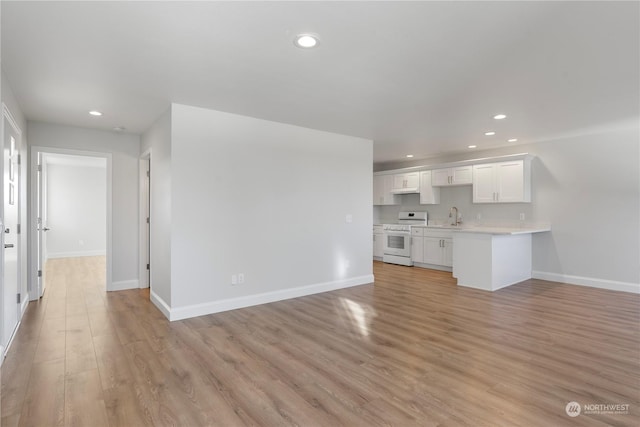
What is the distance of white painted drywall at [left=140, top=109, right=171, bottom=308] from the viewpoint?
12.9 feet

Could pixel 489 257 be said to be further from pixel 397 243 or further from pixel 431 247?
pixel 397 243

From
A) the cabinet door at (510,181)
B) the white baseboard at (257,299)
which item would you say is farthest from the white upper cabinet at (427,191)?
the white baseboard at (257,299)

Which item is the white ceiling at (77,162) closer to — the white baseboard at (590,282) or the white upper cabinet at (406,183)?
the white upper cabinet at (406,183)

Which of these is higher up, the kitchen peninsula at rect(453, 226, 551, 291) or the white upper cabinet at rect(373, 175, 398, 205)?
the white upper cabinet at rect(373, 175, 398, 205)

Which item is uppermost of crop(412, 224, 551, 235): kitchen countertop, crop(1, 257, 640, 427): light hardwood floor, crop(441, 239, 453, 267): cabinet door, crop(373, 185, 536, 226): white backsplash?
crop(373, 185, 536, 226): white backsplash

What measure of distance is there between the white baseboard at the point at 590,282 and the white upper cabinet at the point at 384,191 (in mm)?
3393

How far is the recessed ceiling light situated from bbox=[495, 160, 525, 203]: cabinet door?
5106mm

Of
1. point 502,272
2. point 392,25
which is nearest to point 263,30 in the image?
point 392,25

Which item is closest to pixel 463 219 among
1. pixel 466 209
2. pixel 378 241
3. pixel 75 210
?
pixel 466 209

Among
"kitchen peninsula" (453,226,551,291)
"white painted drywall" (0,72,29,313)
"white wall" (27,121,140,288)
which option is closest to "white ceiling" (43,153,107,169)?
"white wall" (27,121,140,288)

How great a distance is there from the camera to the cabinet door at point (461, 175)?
268 inches

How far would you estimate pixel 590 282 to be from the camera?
5539 mm

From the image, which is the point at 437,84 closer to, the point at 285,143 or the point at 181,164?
the point at 285,143

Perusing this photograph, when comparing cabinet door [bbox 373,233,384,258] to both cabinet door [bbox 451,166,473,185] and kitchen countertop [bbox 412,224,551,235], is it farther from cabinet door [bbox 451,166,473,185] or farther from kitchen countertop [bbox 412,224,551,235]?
cabinet door [bbox 451,166,473,185]
